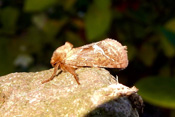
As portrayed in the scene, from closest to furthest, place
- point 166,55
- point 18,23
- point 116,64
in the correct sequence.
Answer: point 116,64
point 166,55
point 18,23

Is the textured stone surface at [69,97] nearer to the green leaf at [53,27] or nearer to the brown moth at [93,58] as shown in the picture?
the brown moth at [93,58]

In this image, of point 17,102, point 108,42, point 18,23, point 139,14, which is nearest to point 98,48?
point 108,42

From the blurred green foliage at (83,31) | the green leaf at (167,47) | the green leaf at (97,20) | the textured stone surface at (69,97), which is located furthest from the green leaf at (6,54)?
the textured stone surface at (69,97)

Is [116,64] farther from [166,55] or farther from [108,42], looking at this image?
[166,55]

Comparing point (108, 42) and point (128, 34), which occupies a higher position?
point (128, 34)

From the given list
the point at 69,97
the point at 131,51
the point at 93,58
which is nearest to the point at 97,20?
the point at 131,51

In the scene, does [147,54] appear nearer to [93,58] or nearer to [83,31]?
[83,31]

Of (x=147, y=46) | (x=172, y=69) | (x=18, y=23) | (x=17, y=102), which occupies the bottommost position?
(x=17, y=102)
